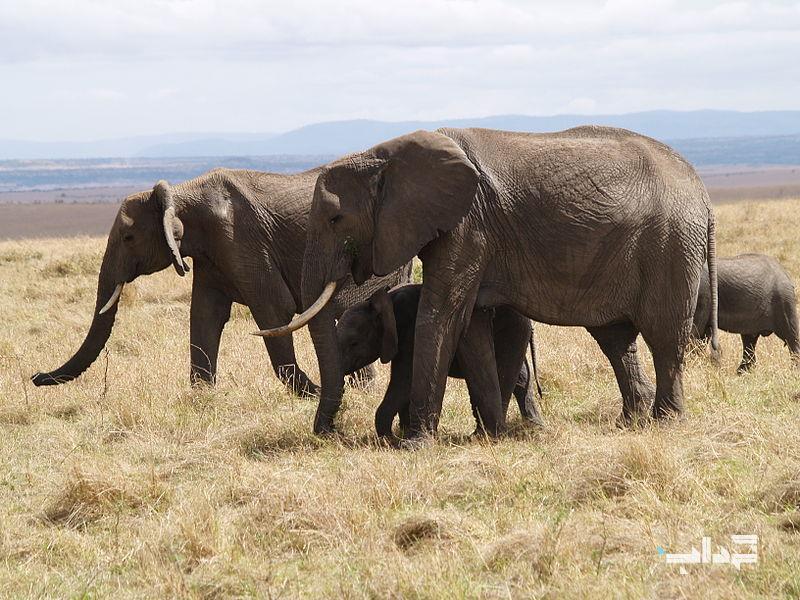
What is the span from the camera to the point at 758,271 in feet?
39.7

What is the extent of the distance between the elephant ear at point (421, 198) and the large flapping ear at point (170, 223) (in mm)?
2585

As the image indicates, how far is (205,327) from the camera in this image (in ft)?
35.9

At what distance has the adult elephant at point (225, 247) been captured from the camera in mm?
10547

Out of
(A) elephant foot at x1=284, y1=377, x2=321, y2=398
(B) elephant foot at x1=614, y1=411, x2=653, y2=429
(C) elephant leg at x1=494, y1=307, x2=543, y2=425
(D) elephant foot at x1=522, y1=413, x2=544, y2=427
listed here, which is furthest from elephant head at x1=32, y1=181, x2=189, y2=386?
(B) elephant foot at x1=614, y1=411, x2=653, y2=429

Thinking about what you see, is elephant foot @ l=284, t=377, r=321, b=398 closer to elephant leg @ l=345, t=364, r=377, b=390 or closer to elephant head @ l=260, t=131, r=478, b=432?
elephant leg @ l=345, t=364, r=377, b=390

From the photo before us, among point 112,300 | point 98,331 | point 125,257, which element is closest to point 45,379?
point 98,331

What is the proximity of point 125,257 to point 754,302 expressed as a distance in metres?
5.89

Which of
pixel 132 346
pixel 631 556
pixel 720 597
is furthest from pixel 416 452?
pixel 132 346

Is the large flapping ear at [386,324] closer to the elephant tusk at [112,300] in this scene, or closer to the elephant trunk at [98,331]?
the elephant tusk at [112,300]

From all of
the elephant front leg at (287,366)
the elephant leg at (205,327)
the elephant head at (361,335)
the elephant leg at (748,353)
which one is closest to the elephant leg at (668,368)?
the elephant head at (361,335)

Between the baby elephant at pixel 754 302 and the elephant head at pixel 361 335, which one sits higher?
the elephant head at pixel 361 335

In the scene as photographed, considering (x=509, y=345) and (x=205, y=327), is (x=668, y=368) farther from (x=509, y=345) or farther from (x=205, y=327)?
(x=205, y=327)

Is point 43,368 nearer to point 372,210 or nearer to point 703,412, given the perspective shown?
point 372,210

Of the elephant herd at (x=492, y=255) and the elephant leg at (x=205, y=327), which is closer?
the elephant herd at (x=492, y=255)
